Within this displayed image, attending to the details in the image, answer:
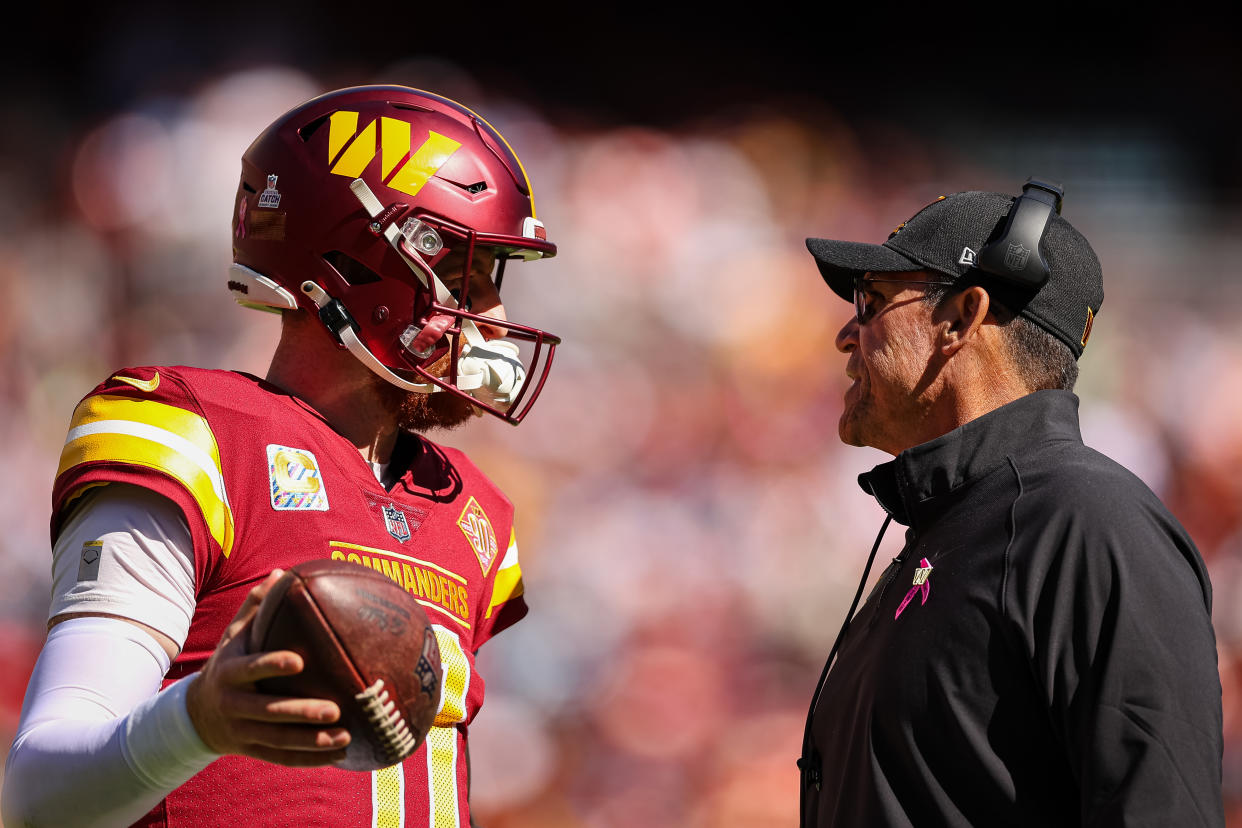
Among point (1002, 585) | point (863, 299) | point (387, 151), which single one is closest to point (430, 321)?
point (387, 151)

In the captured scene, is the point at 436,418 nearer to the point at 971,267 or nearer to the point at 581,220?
the point at 971,267

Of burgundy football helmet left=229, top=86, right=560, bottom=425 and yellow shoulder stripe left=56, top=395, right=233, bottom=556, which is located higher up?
burgundy football helmet left=229, top=86, right=560, bottom=425

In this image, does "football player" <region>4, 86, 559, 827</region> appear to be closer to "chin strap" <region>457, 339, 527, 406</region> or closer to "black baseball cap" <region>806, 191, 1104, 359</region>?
"chin strap" <region>457, 339, 527, 406</region>

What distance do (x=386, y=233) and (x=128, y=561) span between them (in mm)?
702

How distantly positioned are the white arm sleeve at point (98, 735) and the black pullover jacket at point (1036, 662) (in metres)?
0.94

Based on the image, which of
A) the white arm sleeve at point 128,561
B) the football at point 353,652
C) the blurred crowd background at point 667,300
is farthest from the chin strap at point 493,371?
the blurred crowd background at point 667,300

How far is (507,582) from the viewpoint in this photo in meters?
2.07

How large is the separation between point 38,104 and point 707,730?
11.7 feet

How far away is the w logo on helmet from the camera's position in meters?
1.90

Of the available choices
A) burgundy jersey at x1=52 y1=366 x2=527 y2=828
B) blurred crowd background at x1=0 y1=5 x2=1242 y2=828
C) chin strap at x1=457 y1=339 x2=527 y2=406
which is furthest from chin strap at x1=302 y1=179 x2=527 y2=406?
blurred crowd background at x1=0 y1=5 x2=1242 y2=828

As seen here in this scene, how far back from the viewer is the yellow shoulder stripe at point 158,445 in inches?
58.9

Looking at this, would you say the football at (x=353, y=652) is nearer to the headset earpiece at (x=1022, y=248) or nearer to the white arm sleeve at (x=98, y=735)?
the white arm sleeve at (x=98, y=735)

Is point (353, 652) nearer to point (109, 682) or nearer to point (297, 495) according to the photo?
point (109, 682)

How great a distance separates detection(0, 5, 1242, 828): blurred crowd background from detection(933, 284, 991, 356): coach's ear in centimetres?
260
